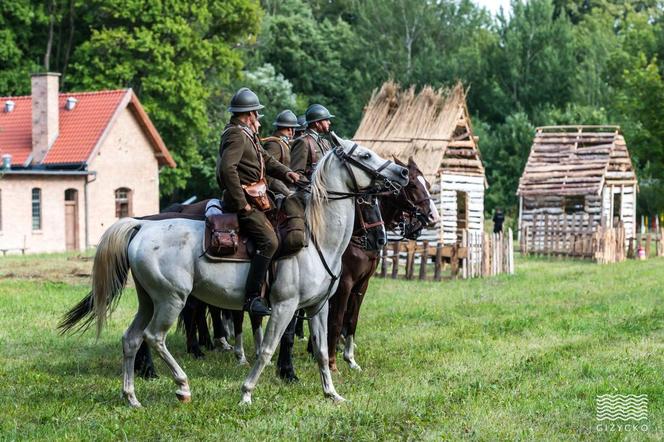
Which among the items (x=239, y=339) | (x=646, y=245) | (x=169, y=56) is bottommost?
(x=239, y=339)

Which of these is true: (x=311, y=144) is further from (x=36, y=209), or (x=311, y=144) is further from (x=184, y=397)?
(x=36, y=209)

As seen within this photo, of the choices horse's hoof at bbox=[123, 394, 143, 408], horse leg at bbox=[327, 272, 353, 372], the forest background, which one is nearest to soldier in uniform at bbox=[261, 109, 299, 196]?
horse leg at bbox=[327, 272, 353, 372]

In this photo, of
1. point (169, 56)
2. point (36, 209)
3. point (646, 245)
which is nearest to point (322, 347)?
point (646, 245)

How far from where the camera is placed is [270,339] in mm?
9898

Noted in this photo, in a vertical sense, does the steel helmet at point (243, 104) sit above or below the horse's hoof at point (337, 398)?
above

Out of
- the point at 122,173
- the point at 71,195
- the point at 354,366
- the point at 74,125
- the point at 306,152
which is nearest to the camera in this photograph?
the point at 354,366

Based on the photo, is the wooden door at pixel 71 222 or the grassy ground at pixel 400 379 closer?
the grassy ground at pixel 400 379

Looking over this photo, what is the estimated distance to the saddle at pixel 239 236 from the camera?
992cm

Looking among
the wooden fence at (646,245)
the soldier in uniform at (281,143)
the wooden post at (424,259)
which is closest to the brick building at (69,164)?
the wooden post at (424,259)

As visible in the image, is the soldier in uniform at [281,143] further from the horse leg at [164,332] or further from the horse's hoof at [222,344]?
the horse's hoof at [222,344]

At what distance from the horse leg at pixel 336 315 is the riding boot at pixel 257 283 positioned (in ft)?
7.21

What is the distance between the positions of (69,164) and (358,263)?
31368mm

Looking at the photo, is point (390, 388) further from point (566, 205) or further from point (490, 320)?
point (566, 205)

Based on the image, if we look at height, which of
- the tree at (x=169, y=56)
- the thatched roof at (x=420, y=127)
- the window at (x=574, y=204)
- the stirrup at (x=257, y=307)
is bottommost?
the stirrup at (x=257, y=307)
